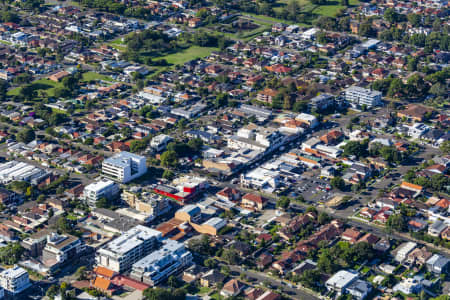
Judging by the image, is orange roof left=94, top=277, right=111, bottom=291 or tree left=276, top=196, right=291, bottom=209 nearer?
orange roof left=94, top=277, right=111, bottom=291

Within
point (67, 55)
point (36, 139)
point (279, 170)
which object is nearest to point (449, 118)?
point (279, 170)

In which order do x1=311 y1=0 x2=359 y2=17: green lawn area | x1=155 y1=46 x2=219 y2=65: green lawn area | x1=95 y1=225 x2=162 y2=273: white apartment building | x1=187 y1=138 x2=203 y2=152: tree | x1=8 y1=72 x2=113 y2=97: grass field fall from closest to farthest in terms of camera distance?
x1=95 y1=225 x2=162 y2=273: white apartment building → x1=187 y1=138 x2=203 y2=152: tree → x1=8 y1=72 x2=113 y2=97: grass field → x1=155 y1=46 x2=219 y2=65: green lawn area → x1=311 y1=0 x2=359 y2=17: green lawn area

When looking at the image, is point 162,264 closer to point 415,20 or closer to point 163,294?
point 163,294

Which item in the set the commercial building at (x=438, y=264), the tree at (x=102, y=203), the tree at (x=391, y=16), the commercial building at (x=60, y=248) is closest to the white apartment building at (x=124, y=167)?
the tree at (x=102, y=203)

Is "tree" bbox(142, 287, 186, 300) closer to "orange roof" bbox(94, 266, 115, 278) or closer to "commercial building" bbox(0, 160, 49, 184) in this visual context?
"orange roof" bbox(94, 266, 115, 278)

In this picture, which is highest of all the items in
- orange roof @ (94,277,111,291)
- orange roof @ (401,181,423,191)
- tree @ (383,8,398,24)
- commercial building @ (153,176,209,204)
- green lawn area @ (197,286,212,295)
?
tree @ (383,8,398,24)

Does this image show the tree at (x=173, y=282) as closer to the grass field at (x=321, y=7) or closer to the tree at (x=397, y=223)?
the tree at (x=397, y=223)

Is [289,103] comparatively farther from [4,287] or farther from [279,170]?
[4,287]

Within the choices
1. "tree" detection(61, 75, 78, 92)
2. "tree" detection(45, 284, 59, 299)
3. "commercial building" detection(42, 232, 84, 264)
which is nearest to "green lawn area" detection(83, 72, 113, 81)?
"tree" detection(61, 75, 78, 92)
